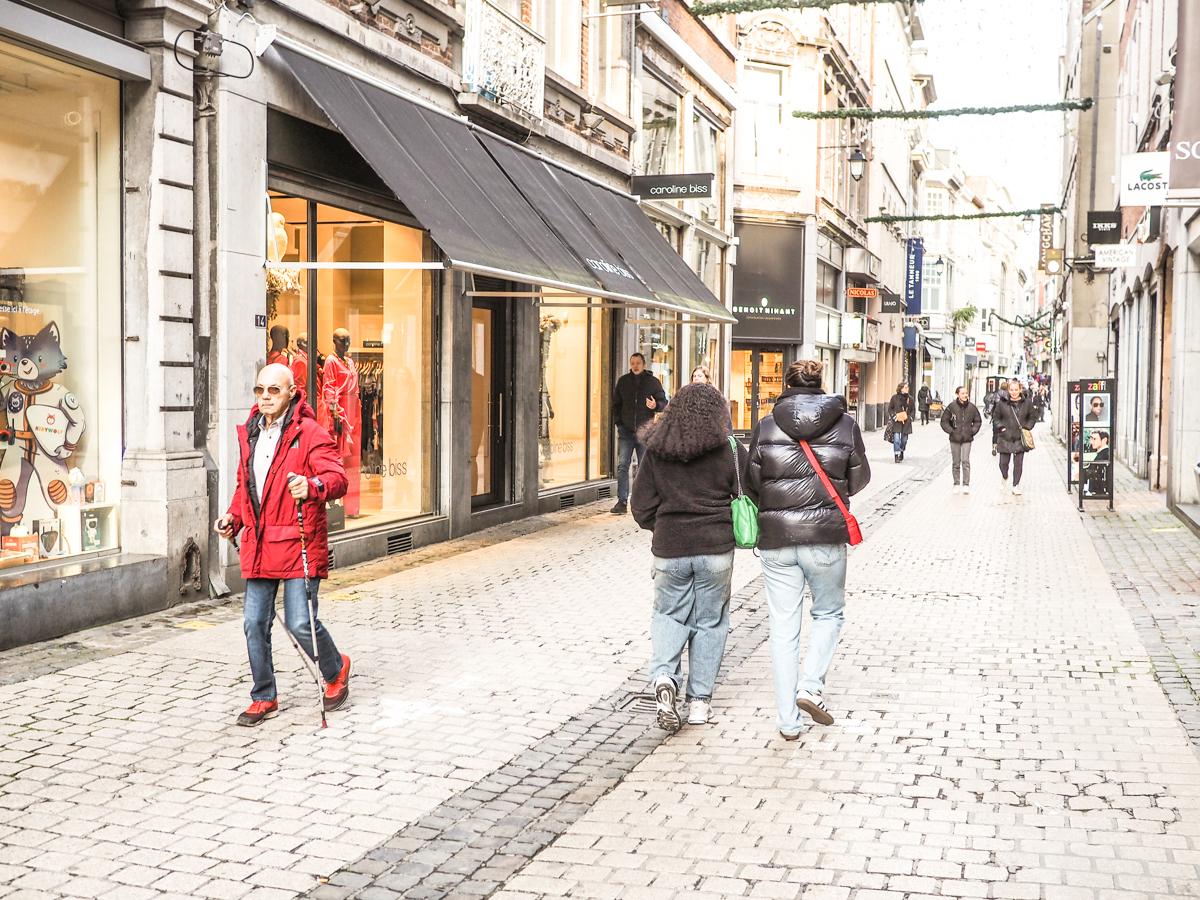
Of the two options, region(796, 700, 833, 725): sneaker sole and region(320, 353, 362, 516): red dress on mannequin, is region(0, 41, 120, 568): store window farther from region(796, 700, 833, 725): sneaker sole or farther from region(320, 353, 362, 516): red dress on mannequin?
region(796, 700, 833, 725): sneaker sole

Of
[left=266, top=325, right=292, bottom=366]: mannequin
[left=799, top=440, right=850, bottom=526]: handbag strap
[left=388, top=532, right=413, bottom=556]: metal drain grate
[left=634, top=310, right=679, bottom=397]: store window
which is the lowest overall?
[left=388, top=532, right=413, bottom=556]: metal drain grate

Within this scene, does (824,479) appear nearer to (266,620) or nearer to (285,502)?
(285,502)

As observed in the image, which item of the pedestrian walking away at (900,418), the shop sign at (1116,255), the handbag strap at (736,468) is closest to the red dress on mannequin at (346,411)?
the handbag strap at (736,468)

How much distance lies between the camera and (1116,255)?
2225cm

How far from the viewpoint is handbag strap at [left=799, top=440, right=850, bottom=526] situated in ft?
21.2

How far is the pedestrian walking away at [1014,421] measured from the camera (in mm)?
19594

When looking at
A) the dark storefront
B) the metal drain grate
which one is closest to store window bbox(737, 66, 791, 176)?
the dark storefront

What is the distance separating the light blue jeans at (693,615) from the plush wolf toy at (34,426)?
4488 millimetres

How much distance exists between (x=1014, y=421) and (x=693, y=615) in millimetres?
14160

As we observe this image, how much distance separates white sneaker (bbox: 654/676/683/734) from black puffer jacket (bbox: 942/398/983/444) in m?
14.8

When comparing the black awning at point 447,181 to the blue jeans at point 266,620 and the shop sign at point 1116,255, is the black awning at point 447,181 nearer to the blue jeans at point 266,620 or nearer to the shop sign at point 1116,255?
the blue jeans at point 266,620

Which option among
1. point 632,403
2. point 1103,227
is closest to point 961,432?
point 1103,227

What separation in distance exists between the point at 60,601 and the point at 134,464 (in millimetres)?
1372

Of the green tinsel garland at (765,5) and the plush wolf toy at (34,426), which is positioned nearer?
the plush wolf toy at (34,426)
